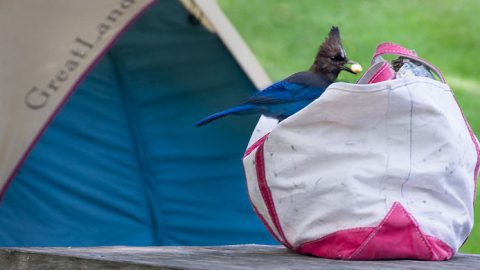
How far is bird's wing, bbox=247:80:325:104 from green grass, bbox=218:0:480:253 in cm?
481

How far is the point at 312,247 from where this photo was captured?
1.57 meters

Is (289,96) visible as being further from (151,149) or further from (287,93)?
(151,149)

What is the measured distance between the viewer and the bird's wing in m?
1.88

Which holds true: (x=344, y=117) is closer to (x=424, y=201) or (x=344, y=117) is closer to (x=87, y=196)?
(x=424, y=201)

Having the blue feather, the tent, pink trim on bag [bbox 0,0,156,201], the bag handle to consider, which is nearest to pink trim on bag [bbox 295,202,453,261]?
the bag handle

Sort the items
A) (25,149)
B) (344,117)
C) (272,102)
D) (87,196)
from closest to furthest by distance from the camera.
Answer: (344,117) → (272,102) → (25,149) → (87,196)

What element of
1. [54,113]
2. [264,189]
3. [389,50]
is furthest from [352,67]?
[54,113]

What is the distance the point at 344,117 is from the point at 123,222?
88.1 inches

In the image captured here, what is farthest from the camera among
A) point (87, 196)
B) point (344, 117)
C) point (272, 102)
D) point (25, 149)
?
point (87, 196)

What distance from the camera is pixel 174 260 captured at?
1.45 m

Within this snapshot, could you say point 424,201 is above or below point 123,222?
above

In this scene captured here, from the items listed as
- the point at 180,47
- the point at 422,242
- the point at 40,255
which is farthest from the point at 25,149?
the point at 422,242

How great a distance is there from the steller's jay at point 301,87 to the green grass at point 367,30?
476cm

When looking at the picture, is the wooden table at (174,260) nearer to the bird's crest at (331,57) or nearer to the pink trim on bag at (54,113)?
the bird's crest at (331,57)
